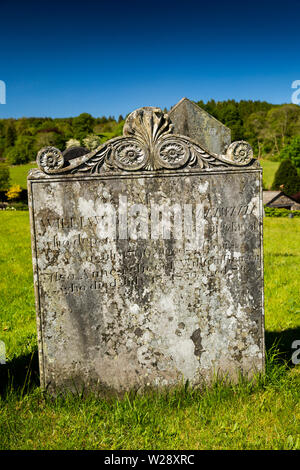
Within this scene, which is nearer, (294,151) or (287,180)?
(287,180)

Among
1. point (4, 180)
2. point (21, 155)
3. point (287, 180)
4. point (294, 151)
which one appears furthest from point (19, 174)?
point (294, 151)

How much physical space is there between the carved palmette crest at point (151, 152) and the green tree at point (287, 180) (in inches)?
1892

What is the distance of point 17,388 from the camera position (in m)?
4.25

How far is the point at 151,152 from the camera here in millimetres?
4027

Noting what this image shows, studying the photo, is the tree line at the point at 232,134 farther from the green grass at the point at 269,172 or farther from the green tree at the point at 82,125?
the green grass at the point at 269,172

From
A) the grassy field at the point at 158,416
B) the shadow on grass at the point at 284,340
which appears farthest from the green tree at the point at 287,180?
the grassy field at the point at 158,416

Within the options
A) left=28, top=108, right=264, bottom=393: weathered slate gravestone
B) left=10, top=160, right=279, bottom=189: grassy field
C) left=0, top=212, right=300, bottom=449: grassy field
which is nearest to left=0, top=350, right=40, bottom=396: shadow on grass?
left=0, top=212, right=300, bottom=449: grassy field

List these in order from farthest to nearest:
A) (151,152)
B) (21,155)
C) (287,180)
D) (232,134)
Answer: (232,134) < (21,155) < (287,180) < (151,152)

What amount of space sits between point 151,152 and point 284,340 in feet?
11.1

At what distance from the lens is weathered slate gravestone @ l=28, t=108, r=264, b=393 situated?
3.99 metres

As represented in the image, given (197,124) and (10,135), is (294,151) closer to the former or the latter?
(10,135)
